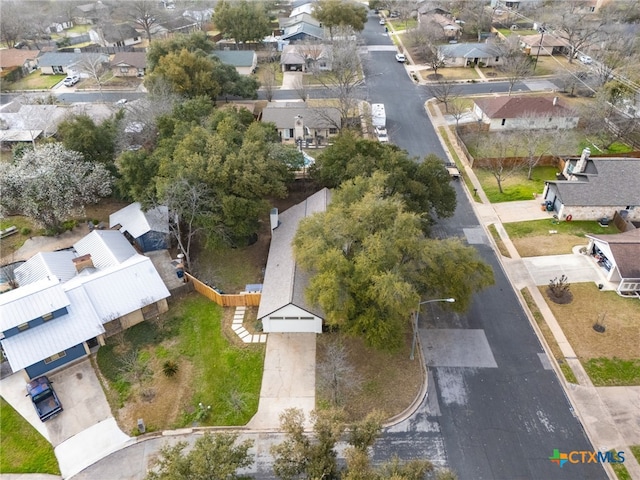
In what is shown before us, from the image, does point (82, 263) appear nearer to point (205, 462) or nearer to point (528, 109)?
point (205, 462)

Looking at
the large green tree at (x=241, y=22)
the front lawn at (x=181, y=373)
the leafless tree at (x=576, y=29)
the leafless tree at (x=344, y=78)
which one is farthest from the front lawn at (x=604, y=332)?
the large green tree at (x=241, y=22)

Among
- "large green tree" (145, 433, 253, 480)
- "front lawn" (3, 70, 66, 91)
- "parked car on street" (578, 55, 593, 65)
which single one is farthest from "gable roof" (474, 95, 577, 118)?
"front lawn" (3, 70, 66, 91)

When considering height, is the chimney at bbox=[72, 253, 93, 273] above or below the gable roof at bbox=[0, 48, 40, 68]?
above

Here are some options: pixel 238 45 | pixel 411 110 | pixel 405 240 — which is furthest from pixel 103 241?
pixel 238 45

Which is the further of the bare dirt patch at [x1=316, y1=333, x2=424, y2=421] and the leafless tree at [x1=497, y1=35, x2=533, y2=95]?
the leafless tree at [x1=497, y1=35, x2=533, y2=95]

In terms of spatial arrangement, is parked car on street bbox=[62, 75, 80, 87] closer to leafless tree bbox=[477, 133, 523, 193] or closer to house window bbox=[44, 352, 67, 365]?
house window bbox=[44, 352, 67, 365]

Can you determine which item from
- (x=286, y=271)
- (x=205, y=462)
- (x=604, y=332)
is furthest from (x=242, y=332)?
(x=604, y=332)

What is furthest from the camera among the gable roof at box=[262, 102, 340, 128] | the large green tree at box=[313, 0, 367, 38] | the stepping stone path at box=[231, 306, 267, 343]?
Result: the large green tree at box=[313, 0, 367, 38]

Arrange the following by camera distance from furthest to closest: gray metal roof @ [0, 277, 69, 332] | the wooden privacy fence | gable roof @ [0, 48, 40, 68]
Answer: gable roof @ [0, 48, 40, 68], the wooden privacy fence, gray metal roof @ [0, 277, 69, 332]
